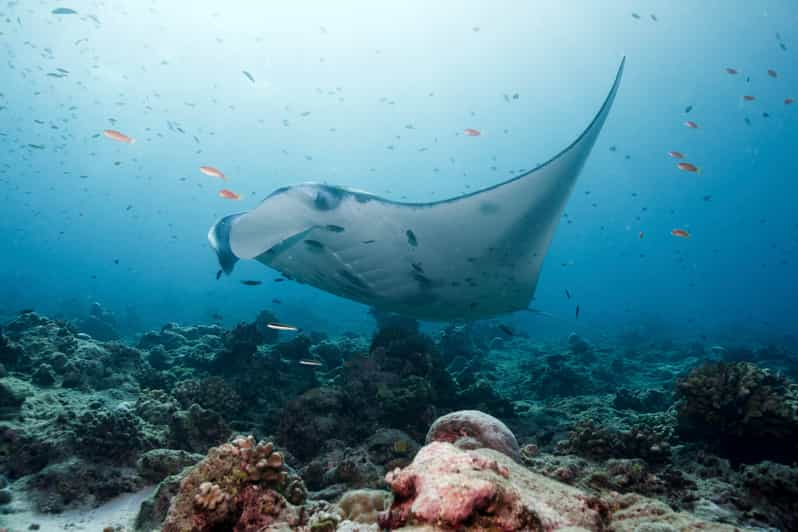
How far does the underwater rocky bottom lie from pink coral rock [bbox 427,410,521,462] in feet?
0.04

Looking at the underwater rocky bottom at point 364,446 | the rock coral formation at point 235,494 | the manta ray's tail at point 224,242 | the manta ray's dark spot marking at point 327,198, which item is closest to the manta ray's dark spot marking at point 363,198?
the manta ray's dark spot marking at point 327,198

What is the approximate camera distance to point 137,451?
4.16 meters

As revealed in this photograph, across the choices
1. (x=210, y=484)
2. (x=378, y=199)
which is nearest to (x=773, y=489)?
(x=210, y=484)

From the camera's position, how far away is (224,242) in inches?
196

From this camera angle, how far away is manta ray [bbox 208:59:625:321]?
4660 millimetres

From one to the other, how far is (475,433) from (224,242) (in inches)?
158

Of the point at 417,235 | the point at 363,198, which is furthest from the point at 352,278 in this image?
the point at 363,198

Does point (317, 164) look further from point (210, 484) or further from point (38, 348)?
point (210, 484)

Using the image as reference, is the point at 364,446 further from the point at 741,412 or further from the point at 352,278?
the point at 741,412

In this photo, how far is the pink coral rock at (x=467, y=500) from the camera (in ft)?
3.89

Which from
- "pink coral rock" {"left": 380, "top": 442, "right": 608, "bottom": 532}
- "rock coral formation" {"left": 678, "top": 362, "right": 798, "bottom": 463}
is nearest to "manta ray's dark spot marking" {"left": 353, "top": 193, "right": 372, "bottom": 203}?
"pink coral rock" {"left": 380, "top": 442, "right": 608, "bottom": 532}

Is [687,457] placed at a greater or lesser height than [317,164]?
lesser

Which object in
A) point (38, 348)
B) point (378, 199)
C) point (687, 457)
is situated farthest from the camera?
point (38, 348)

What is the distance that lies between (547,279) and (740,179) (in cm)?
5364
